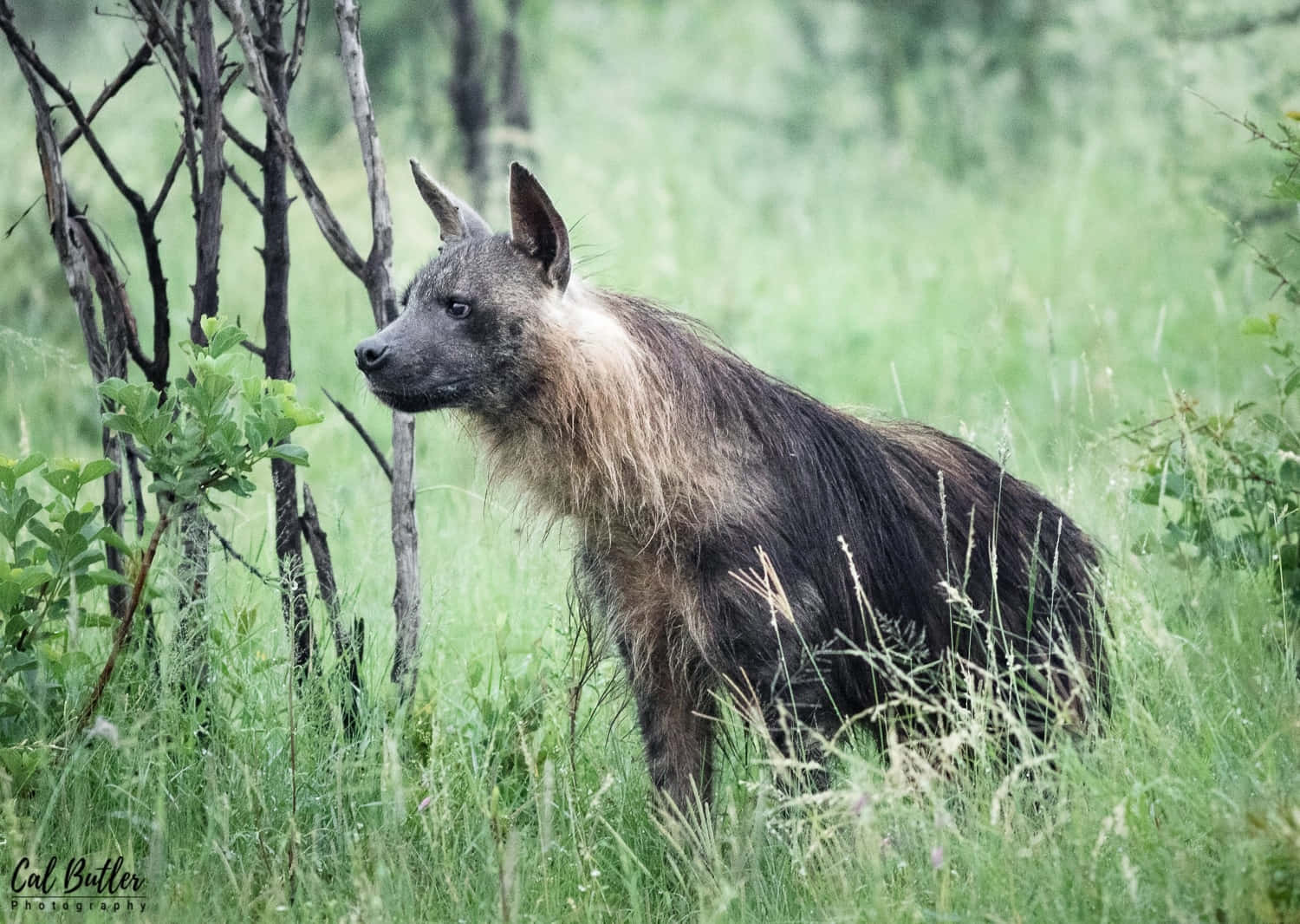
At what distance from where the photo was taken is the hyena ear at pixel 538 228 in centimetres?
376

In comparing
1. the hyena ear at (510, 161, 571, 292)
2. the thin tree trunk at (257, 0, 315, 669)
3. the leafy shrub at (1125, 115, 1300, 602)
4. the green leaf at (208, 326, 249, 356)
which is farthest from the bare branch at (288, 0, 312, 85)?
the leafy shrub at (1125, 115, 1300, 602)

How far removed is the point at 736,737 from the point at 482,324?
141 centimetres

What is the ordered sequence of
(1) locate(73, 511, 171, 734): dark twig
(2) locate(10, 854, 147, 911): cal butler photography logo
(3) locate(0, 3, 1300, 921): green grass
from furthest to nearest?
1. (1) locate(73, 511, 171, 734): dark twig
2. (2) locate(10, 854, 147, 911): cal butler photography logo
3. (3) locate(0, 3, 1300, 921): green grass

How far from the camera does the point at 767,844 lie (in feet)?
12.0

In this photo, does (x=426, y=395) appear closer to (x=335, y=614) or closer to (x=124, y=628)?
(x=335, y=614)

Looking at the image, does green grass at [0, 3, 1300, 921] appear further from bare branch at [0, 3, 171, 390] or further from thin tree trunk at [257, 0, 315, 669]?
bare branch at [0, 3, 171, 390]

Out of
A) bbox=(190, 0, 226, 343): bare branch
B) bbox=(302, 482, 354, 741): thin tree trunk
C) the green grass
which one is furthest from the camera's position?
bbox=(302, 482, 354, 741): thin tree trunk

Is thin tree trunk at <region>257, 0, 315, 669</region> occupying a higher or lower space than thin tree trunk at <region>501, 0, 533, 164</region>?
lower

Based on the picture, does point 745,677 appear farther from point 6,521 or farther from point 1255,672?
point 6,521

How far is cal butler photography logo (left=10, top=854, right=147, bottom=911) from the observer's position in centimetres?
318

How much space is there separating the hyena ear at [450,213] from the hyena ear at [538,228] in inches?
8.8

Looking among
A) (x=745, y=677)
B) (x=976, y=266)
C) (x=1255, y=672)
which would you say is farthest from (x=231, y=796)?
(x=976, y=266)

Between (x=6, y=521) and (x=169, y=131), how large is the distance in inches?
306

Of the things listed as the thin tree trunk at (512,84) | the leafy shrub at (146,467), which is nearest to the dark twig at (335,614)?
the leafy shrub at (146,467)
